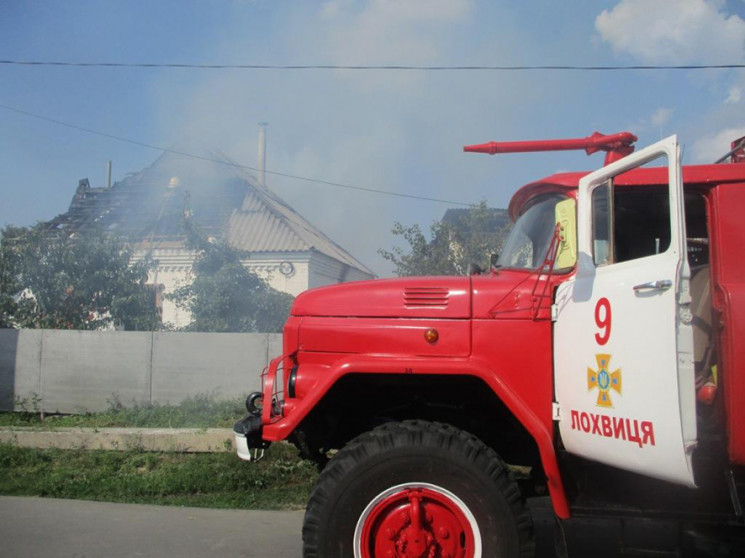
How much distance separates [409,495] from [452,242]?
27.6 feet

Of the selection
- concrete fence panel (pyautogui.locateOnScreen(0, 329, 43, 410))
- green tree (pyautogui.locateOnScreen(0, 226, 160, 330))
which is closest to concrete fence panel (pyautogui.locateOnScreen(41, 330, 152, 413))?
concrete fence panel (pyautogui.locateOnScreen(0, 329, 43, 410))

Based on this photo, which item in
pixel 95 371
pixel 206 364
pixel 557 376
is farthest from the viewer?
pixel 95 371

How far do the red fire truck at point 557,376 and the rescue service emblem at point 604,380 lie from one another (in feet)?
0.04

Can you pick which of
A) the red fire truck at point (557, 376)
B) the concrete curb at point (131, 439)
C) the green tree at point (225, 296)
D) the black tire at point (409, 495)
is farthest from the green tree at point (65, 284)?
the black tire at point (409, 495)

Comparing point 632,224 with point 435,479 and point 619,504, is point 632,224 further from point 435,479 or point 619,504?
point 435,479

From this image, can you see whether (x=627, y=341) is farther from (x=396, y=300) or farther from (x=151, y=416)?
(x=151, y=416)

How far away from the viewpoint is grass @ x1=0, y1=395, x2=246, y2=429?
7.92m

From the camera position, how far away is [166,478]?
19.5 ft

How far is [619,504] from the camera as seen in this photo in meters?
3.25

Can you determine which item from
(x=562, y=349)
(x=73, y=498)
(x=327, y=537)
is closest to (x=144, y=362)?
(x=73, y=498)

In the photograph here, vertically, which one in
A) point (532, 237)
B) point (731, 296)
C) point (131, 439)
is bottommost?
point (131, 439)

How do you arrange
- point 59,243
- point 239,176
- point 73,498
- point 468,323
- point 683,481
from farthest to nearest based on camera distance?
point 239,176
point 59,243
point 73,498
point 468,323
point 683,481

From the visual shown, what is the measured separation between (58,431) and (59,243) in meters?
4.19

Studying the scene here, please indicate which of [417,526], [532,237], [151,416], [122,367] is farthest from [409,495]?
[122,367]
